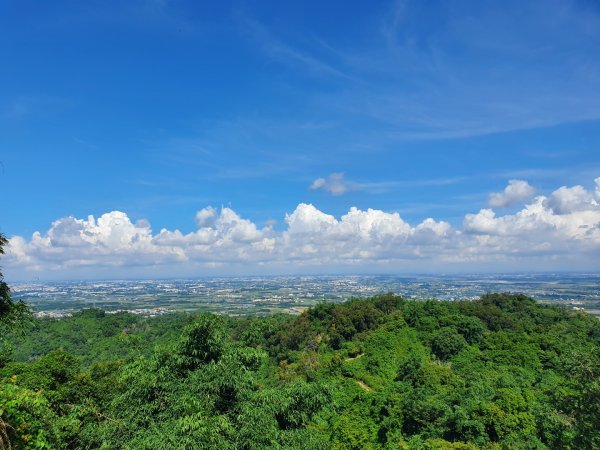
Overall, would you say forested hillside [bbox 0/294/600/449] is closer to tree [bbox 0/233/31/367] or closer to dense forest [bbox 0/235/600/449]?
dense forest [bbox 0/235/600/449]

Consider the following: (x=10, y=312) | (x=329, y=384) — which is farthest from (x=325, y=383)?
(x=10, y=312)

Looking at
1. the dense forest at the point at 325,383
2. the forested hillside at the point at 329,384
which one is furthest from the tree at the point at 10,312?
the forested hillside at the point at 329,384

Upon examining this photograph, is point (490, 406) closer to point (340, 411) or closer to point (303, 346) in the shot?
point (340, 411)

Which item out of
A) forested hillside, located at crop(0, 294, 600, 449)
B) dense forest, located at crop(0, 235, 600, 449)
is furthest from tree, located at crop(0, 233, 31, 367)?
forested hillside, located at crop(0, 294, 600, 449)

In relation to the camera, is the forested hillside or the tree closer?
the forested hillside

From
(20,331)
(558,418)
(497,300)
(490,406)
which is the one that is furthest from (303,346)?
(20,331)

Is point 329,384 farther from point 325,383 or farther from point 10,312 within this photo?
point 10,312

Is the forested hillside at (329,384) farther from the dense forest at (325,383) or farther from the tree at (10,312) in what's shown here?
the tree at (10,312)
